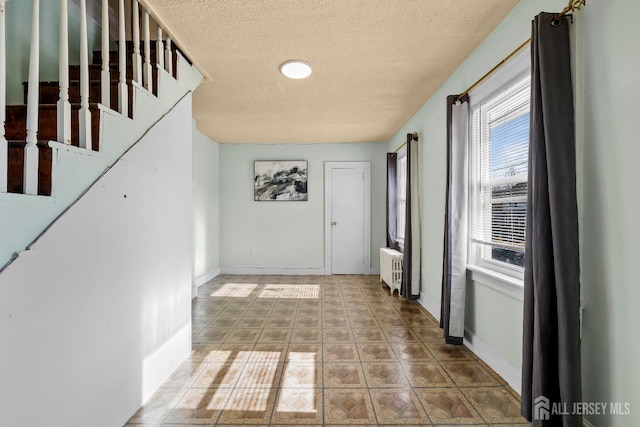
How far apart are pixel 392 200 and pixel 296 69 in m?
3.06

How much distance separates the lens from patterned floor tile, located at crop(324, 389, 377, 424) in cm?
179

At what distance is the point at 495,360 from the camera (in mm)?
2273

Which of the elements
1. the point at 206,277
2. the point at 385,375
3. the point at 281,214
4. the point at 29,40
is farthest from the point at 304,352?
the point at 281,214

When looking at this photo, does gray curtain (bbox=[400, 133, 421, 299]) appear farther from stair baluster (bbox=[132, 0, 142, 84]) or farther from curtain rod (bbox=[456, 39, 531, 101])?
stair baluster (bbox=[132, 0, 142, 84])

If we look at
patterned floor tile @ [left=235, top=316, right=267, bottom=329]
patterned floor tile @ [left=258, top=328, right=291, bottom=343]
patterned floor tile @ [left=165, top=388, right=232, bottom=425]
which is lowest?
patterned floor tile @ [left=165, top=388, right=232, bottom=425]

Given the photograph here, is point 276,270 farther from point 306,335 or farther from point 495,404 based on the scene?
point 495,404

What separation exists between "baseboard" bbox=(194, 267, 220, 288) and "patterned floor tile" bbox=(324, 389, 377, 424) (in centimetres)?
323

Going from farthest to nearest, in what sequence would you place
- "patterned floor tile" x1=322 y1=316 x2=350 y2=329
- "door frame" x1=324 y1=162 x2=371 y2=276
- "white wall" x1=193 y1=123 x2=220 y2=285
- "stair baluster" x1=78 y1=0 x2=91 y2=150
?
"door frame" x1=324 y1=162 x2=371 y2=276 < "white wall" x1=193 y1=123 x2=220 y2=285 < "patterned floor tile" x1=322 y1=316 x2=350 y2=329 < "stair baluster" x1=78 y1=0 x2=91 y2=150

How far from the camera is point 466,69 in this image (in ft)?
8.75

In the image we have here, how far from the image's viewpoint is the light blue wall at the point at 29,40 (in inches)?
70.5

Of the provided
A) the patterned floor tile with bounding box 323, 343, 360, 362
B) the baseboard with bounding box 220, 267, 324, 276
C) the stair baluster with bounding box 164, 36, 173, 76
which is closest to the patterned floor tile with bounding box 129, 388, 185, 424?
the patterned floor tile with bounding box 323, 343, 360, 362

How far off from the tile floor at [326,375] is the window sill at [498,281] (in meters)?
0.63

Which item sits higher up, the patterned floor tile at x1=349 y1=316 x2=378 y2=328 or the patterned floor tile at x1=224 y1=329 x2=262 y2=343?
the patterned floor tile at x1=349 y1=316 x2=378 y2=328

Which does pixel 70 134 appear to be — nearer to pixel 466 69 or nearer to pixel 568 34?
pixel 568 34
